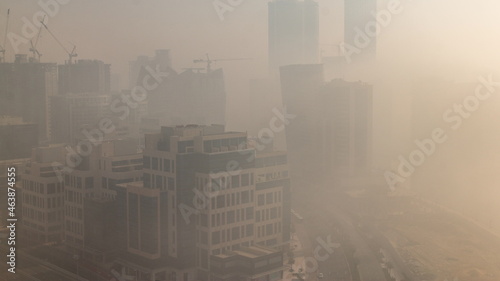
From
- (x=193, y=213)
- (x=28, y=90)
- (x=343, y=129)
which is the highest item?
(x=28, y=90)

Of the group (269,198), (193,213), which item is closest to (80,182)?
(193,213)

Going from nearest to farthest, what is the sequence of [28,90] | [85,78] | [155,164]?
[155,164], [28,90], [85,78]

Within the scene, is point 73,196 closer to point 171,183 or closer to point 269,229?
point 171,183

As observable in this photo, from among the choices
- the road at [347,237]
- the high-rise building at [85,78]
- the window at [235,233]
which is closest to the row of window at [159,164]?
the window at [235,233]

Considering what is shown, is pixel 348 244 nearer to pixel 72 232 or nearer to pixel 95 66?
pixel 72 232

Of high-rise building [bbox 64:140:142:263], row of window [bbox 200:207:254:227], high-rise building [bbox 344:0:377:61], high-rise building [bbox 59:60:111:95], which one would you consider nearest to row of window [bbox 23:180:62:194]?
high-rise building [bbox 64:140:142:263]

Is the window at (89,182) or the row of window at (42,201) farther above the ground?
the window at (89,182)

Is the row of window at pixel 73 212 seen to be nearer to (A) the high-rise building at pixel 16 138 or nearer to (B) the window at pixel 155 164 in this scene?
(B) the window at pixel 155 164
